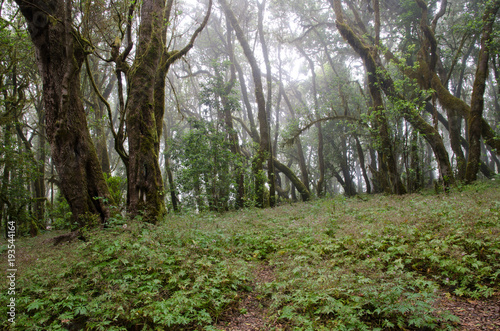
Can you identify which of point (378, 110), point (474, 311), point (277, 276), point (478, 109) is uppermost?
point (378, 110)

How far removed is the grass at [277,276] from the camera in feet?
9.46

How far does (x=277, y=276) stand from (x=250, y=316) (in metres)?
0.82

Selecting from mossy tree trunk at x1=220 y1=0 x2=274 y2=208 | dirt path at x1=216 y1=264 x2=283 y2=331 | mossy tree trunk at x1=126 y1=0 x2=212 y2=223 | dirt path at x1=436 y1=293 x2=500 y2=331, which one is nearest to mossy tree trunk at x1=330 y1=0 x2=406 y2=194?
mossy tree trunk at x1=220 y1=0 x2=274 y2=208

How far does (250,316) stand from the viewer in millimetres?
3330

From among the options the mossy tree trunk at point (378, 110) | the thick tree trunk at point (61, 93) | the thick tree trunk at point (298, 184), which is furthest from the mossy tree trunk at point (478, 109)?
the thick tree trunk at point (61, 93)

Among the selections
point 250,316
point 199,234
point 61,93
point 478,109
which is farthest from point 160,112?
point 478,109

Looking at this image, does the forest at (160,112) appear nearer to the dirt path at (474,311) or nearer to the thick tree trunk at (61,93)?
the thick tree trunk at (61,93)

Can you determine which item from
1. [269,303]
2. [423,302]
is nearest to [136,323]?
[269,303]

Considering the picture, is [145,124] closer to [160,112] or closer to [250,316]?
[160,112]

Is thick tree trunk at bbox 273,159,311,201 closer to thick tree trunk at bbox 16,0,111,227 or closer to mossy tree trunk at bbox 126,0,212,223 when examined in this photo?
mossy tree trunk at bbox 126,0,212,223

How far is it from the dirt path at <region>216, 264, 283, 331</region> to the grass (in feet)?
0.23

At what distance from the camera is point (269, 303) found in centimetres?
349

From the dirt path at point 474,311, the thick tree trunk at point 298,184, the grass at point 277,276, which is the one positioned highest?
the thick tree trunk at point 298,184

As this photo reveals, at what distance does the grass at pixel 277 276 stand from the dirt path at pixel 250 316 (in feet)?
0.23
